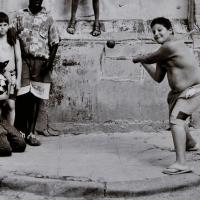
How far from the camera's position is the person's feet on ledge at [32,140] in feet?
22.3

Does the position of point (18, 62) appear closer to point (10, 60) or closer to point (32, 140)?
point (10, 60)

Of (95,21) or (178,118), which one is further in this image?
(95,21)

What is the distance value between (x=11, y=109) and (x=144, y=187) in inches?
92.6

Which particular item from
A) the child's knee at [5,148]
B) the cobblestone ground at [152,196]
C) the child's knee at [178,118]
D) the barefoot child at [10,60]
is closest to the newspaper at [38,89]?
the barefoot child at [10,60]

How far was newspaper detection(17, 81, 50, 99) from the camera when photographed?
6.88m

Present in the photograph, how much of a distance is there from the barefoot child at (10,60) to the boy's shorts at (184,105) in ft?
6.74

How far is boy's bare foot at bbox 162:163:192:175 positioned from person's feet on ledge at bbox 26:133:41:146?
1.97 m

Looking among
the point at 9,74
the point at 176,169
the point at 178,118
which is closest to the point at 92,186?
the point at 176,169

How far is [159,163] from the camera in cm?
582

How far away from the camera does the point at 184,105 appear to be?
550cm

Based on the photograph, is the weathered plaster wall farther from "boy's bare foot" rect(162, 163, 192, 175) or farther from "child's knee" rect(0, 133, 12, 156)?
"boy's bare foot" rect(162, 163, 192, 175)

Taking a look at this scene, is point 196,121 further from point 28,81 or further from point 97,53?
point 28,81

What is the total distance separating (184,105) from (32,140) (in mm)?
2137

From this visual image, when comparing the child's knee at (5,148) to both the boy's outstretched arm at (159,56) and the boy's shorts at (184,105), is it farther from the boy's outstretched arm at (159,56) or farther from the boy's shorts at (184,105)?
the boy's shorts at (184,105)
